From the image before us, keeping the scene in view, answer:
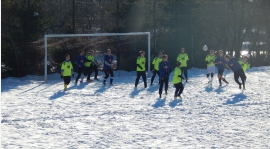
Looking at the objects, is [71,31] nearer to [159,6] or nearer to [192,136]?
[159,6]

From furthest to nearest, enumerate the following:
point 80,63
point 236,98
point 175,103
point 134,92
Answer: point 80,63 < point 134,92 < point 236,98 < point 175,103

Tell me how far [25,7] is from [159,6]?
8.81 m

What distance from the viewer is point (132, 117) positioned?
13.0 meters

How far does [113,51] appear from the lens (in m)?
26.9

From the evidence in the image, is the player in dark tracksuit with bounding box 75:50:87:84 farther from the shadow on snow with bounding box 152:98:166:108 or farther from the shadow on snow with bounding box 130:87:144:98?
the shadow on snow with bounding box 152:98:166:108

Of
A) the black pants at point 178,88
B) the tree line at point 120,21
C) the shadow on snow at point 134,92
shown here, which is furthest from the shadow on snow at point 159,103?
the tree line at point 120,21

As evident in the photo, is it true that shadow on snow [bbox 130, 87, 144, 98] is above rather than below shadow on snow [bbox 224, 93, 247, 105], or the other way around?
above

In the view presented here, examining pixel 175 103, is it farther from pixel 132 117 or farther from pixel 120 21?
pixel 120 21

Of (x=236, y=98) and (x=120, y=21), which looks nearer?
(x=236, y=98)

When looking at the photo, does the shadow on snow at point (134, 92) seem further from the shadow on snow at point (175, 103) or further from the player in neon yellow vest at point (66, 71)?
the player in neon yellow vest at point (66, 71)

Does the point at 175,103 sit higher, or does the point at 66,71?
the point at 66,71

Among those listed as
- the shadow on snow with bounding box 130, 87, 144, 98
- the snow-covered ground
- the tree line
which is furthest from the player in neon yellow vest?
the tree line

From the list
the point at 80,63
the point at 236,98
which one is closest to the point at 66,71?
the point at 80,63

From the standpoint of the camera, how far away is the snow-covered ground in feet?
33.0
